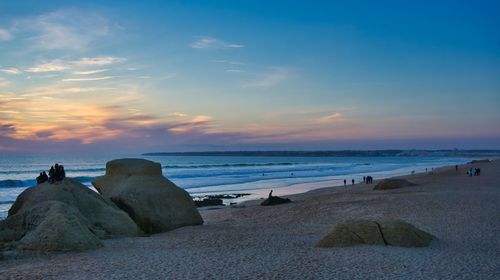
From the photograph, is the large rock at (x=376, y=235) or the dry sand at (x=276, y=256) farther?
the large rock at (x=376, y=235)

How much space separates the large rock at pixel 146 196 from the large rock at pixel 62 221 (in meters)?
0.94

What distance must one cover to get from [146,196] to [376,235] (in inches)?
349

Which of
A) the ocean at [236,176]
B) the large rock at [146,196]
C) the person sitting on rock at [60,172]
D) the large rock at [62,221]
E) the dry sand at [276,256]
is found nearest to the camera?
the dry sand at [276,256]

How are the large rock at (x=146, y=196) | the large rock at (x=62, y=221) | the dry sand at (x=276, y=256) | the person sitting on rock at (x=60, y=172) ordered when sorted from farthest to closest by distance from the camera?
the large rock at (x=146, y=196), the person sitting on rock at (x=60, y=172), the large rock at (x=62, y=221), the dry sand at (x=276, y=256)

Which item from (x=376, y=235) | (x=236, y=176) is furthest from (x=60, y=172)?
(x=236, y=176)

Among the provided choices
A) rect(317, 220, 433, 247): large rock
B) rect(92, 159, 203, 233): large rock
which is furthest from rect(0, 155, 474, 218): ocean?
rect(317, 220, 433, 247): large rock

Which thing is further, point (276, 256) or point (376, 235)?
point (376, 235)

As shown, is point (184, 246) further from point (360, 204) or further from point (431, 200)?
point (431, 200)

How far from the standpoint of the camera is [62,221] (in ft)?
43.9

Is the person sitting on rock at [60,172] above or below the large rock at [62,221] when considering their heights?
above

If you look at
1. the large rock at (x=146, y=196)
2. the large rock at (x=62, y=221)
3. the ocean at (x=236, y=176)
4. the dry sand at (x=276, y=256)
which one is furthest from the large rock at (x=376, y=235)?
the ocean at (x=236, y=176)

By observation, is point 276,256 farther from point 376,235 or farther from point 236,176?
point 236,176

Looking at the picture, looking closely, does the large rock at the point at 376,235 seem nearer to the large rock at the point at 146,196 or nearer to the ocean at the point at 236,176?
the large rock at the point at 146,196

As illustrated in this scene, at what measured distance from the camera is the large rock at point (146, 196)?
58.2ft
